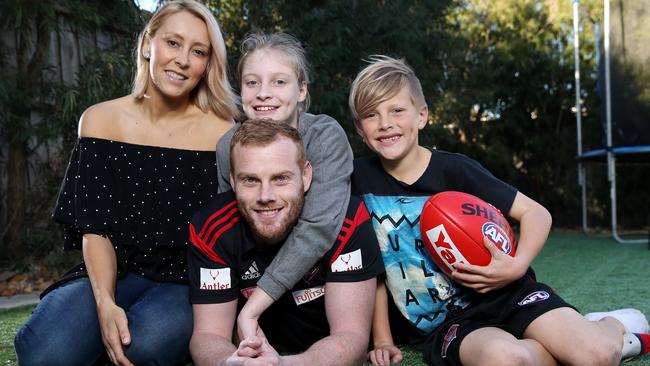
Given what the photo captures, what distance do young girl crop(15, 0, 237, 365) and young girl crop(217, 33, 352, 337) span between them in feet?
0.78

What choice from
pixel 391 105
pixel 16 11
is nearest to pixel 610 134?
pixel 391 105

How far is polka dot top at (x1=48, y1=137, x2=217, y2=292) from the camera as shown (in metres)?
2.50

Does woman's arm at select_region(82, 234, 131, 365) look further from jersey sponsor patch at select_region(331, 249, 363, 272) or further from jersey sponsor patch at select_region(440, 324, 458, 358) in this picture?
jersey sponsor patch at select_region(440, 324, 458, 358)

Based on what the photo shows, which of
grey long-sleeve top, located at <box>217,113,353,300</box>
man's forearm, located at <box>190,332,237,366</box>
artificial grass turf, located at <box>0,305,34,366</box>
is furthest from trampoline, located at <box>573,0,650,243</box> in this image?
man's forearm, located at <box>190,332,237,366</box>

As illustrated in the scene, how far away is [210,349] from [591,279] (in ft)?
10.9

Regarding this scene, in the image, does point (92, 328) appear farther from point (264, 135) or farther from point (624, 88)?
point (624, 88)

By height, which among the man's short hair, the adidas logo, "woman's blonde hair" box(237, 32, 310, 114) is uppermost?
"woman's blonde hair" box(237, 32, 310, 114)

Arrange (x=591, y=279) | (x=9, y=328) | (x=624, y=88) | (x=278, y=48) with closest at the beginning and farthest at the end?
(x=278, y=48) → (x=9, y=328) → (x=591, y=279) → (x=624, y=88)

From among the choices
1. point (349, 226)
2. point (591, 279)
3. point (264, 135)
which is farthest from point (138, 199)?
point (591, 279)

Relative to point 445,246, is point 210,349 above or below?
below

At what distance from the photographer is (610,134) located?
7371 millimetres

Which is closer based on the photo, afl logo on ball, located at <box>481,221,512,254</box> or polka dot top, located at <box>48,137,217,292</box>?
afl logo on ball, located at <box>481,221,512,254</box>

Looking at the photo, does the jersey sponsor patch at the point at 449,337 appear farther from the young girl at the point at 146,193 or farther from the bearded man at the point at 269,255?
the young girl at the point at 146,193

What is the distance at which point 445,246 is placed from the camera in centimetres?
221
